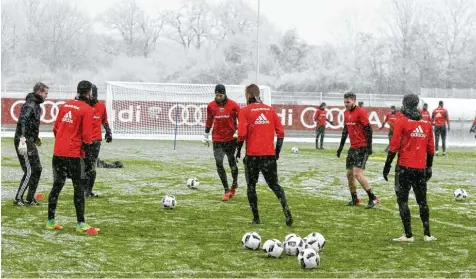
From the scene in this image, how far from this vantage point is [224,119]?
1416 cm

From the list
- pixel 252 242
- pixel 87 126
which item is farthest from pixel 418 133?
pixel 87 126

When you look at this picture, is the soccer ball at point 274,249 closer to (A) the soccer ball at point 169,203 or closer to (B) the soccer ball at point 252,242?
(B) the soccer ball at point 252,242

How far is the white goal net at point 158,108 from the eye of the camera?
127 ft

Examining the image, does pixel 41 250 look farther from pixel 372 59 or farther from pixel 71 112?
pixel 372 59

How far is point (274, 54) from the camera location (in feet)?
281

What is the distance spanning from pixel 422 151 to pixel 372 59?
7383cm

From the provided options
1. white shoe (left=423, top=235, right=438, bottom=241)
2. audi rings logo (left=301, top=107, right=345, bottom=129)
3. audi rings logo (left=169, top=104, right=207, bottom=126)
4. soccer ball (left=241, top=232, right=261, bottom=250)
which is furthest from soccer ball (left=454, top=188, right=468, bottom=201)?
audi rings logo (left=301, top=107, right=345, bottom=129)

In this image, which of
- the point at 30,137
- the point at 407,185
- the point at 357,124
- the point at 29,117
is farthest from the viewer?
the point at 357,124

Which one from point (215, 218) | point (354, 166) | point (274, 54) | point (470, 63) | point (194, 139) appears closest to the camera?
point (215, 218)

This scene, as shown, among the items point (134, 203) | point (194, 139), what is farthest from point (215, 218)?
point (194, 139)

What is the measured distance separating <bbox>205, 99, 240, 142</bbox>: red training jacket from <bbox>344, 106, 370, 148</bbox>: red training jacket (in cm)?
215

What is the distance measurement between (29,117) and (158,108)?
28.2m

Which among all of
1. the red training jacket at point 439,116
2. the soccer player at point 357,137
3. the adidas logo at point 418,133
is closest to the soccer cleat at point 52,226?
the adidas logo at point 418,133

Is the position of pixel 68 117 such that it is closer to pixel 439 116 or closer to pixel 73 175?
pixel 73 175
